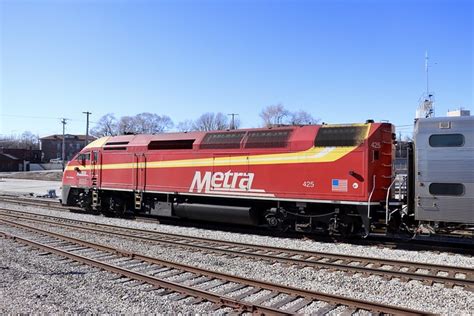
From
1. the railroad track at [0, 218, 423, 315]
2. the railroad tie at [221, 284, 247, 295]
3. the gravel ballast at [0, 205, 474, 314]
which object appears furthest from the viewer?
the railroad tie at [221, 284, 247, 295]

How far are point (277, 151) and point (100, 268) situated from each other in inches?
273

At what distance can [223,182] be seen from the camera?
15352 millimetres

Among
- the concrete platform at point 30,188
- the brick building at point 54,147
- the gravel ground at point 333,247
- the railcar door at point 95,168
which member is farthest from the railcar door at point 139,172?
the brick building at point 54,147

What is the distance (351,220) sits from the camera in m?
12.9

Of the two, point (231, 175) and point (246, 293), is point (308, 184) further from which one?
point (246, 293)

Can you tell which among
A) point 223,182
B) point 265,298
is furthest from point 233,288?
point 223,182

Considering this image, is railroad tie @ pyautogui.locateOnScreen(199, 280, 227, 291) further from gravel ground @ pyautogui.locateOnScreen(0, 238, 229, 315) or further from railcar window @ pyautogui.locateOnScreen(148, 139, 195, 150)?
railcar window @ pyautogui.locateOnScreen(148, 139, 195, 150)

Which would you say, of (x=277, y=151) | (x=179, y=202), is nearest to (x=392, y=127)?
(x=277, y=151)

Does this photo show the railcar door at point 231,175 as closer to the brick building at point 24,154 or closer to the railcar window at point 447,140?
the railcar window at point 447,140

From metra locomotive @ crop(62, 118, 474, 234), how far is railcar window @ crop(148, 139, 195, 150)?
0.04 m

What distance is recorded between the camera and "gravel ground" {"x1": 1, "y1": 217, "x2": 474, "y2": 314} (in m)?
7.27

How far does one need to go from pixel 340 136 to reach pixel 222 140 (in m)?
4.53

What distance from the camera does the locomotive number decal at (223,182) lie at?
48.3 ft

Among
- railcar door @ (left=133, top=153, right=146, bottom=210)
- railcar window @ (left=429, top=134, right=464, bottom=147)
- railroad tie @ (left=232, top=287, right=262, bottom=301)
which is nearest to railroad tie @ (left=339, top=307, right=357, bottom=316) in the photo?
railroad tie @ (left=232, top=287, right=262, bottom=301)
